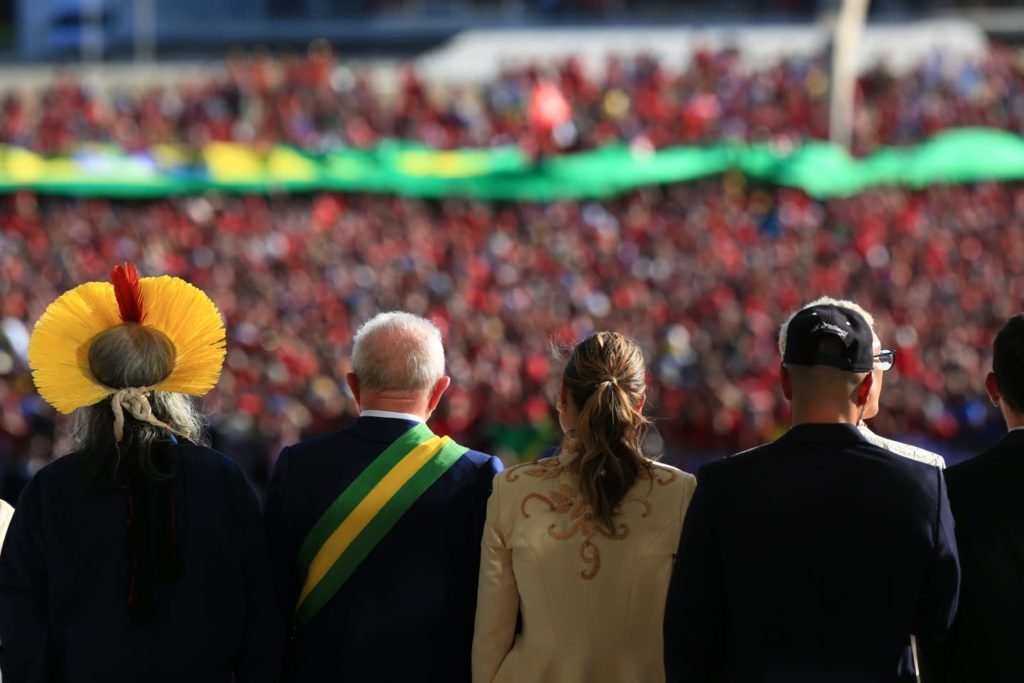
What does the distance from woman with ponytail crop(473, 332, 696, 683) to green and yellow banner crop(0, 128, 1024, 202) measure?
54.7 feet

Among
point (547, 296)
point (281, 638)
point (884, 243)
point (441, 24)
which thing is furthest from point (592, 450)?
point (441, 24)

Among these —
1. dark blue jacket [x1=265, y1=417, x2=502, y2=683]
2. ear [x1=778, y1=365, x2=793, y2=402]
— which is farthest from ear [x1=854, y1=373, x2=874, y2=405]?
dark blue jacket [x1=265, y1=417, x2=502, y2=683]

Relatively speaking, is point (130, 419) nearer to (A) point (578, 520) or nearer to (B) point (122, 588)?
(B) point (122, 588)

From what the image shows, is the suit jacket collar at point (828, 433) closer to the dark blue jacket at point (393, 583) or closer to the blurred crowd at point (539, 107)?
the dark blue jacket at point (393, 583)

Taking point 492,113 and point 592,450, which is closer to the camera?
point 592,450

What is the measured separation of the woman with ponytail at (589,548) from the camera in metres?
3.49

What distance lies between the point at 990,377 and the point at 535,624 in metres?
1.16

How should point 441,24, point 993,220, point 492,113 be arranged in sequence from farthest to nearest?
point 441,24 < point 492,113 < point 993,220

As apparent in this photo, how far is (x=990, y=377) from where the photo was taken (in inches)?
143

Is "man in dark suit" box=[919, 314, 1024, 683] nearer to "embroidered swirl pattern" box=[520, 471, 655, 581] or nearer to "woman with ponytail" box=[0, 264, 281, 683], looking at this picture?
"embroidered swirl pattern" box=[520, 471, 655, 581]

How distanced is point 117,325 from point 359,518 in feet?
2.28

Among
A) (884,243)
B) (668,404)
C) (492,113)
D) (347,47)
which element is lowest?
(668,404)

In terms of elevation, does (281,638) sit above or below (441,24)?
below

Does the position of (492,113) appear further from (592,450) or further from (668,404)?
(592,450)
